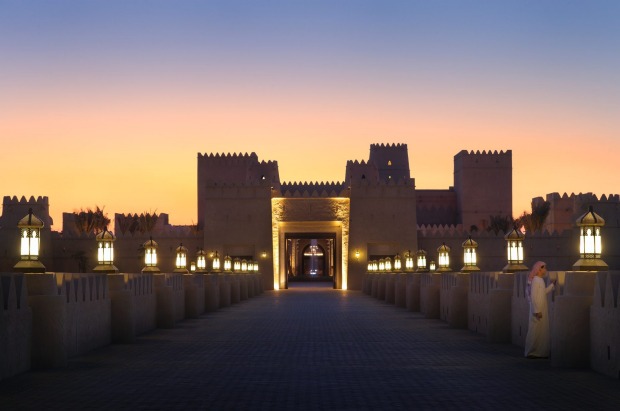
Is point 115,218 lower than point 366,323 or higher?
higher

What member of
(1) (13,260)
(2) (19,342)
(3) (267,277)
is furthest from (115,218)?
(2) (19,342)

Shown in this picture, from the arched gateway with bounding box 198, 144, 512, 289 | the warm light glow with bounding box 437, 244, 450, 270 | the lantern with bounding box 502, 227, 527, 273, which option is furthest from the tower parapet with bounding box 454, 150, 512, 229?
the lantern with bounding box 502, 227, 527, 273

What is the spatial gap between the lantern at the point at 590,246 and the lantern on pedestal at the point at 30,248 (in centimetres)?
664

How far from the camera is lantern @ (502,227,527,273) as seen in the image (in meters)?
16.3

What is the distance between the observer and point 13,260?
214 ft

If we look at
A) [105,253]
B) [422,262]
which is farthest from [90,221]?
[105,253]

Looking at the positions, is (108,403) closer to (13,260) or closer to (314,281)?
(13,260)

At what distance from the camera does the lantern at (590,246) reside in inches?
471

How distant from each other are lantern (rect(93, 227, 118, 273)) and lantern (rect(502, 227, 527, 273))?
660 cm

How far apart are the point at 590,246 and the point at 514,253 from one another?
14.3ft

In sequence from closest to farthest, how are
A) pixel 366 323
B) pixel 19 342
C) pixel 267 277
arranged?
pixel 19 342 → pixel 366 323 → pixel 267 277

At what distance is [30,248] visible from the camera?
12.4 m

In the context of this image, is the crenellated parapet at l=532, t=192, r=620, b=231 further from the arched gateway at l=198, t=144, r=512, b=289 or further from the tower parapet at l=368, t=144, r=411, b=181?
the tower parapet at l=368, t=144, r=411, b=181

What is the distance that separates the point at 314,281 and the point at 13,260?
1185 inches
